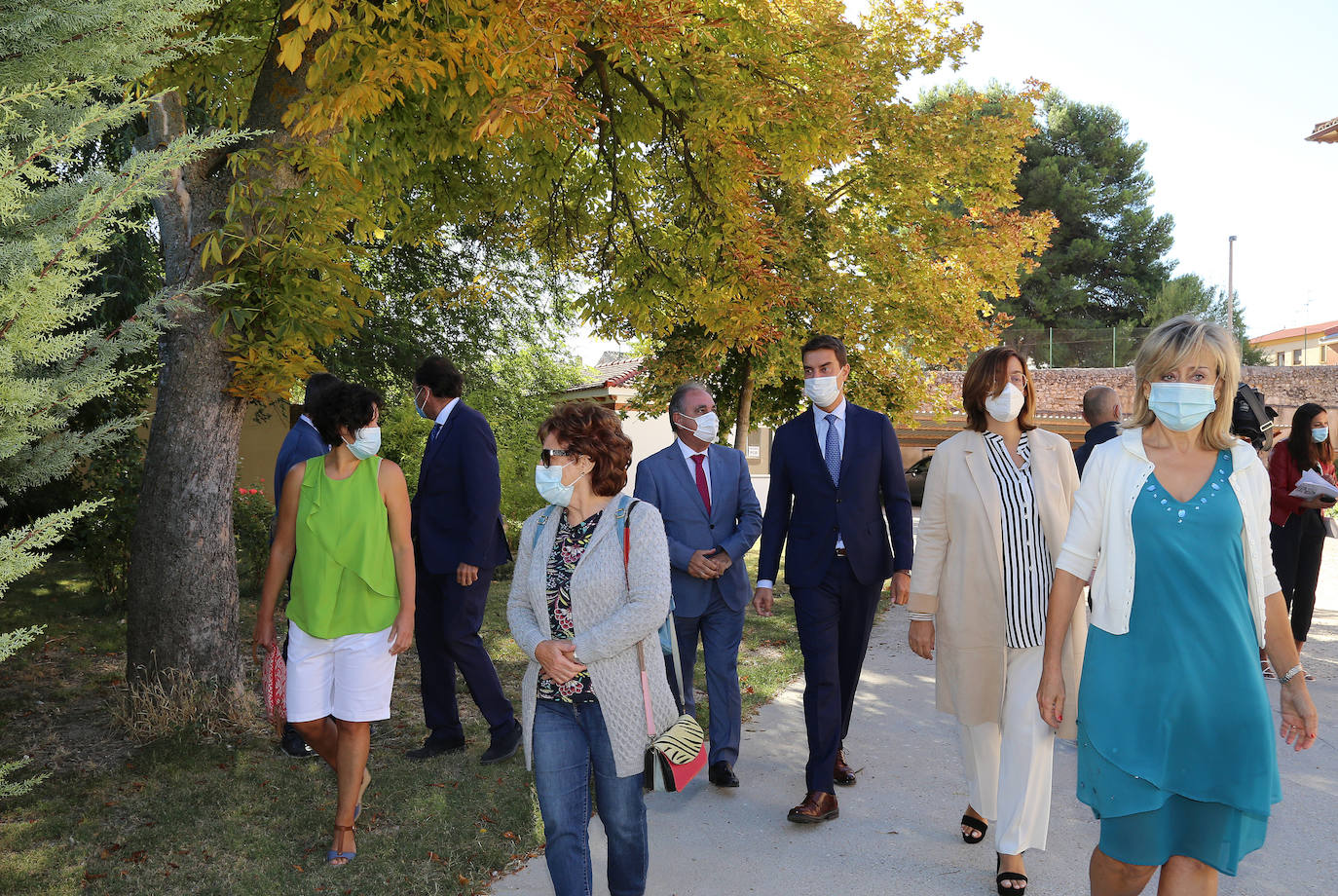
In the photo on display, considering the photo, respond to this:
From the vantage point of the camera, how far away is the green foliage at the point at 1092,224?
38.8 m

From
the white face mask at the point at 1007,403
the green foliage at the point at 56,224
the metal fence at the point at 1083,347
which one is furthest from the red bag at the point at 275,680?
the metal fence at the point at 1083,347

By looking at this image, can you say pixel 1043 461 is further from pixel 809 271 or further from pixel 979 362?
pixel 809 271

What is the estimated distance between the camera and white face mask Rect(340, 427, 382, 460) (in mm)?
4180

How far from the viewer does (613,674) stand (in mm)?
3205

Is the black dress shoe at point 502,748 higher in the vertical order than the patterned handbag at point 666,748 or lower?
lower

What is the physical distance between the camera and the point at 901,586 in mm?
4758

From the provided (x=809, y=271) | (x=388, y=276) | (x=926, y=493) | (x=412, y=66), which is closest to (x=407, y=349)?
(x=388, y=276)

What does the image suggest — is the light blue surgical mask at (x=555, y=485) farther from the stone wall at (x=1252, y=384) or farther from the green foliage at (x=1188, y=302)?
the green foliage at (x=1188, y=302)

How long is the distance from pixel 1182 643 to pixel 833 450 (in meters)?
2.29

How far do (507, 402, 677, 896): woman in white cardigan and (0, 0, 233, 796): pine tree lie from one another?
4.41 feet

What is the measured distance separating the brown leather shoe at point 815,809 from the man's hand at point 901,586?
0.98 metres

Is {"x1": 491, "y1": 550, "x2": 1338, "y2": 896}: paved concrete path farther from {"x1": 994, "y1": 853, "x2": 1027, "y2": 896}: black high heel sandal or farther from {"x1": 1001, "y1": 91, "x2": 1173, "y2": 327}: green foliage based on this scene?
{"x1": 1001, "y1": 91, "x2": 1173, "y2": 327}: green foliage

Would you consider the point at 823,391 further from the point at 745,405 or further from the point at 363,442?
the point at 745,405

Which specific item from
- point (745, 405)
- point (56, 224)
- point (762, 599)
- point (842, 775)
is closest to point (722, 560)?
point (762, 599)
